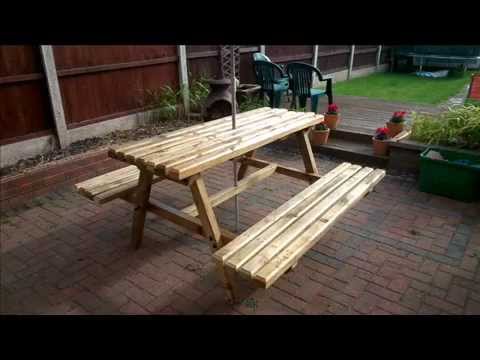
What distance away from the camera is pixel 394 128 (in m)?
4.90

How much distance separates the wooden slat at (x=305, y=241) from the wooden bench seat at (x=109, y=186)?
1.27 m

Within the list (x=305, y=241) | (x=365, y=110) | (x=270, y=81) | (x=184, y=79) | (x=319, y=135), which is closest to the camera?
(x=305, y=241)

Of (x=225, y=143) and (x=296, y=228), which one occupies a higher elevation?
(x=225, y=143)

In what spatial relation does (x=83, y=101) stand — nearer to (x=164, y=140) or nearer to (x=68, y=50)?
(x=68, y=50)

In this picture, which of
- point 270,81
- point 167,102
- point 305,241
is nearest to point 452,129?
point 305,241

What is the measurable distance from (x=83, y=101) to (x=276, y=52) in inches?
180

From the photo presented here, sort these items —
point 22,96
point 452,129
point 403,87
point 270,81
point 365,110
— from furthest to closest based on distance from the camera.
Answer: point 403,87, point 365,110, point 270,81, point 22,96, point 452,129

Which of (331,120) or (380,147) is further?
(331,120)

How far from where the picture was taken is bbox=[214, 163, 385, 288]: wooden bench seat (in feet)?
6.52

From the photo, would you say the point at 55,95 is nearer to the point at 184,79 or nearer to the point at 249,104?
the point at 184,79

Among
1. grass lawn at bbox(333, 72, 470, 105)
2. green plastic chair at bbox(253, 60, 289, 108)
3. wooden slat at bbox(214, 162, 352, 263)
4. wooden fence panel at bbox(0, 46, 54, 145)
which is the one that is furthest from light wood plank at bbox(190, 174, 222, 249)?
grass lawn at bbox(333, 72, 470, 105)

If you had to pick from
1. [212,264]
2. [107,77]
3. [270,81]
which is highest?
[107,77]

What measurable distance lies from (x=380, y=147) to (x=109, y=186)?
3.33 m

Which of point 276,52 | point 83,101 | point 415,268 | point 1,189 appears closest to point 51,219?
point 1,189
